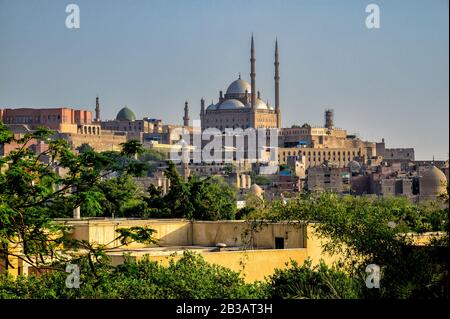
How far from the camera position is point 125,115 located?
325 ft

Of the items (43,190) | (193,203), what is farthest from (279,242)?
(193,203)

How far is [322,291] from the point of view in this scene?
8508mm

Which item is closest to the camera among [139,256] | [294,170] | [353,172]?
[139,256]

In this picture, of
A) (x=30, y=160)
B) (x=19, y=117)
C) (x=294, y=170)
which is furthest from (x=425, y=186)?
(x=30, y=160)

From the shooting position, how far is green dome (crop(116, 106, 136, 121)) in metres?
98.5

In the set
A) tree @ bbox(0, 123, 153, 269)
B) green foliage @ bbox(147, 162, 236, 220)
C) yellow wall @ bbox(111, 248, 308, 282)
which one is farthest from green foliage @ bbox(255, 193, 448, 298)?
green foliage @ bbox(147, 162, 236, 220)

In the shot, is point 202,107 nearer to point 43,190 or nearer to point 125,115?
point 125,115

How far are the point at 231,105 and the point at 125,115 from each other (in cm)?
914

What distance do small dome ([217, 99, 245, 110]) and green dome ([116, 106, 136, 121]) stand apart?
7393mm

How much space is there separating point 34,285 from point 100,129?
259 ft

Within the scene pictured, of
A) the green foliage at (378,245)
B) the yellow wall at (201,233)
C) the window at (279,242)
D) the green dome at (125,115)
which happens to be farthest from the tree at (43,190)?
the green dome at (125,115)

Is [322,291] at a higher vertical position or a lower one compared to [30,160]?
lower

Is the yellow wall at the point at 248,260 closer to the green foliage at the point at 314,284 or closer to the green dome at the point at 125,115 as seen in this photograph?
the green foliage at the point at 314,284
